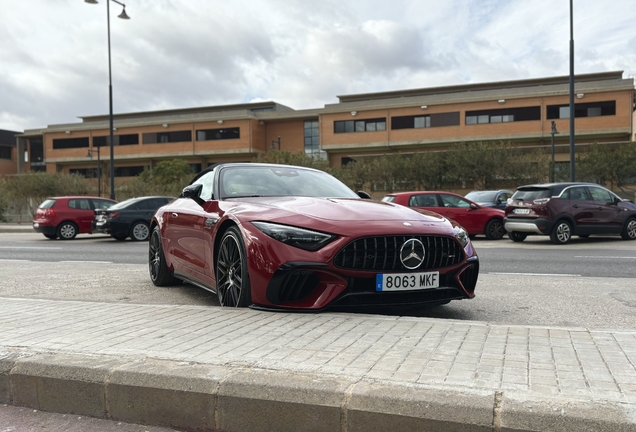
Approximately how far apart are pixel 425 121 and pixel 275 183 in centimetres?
4793

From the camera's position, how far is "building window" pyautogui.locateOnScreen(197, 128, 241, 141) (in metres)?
61.2

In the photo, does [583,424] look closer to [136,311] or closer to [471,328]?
[471,328]

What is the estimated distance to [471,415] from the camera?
2.48 meters

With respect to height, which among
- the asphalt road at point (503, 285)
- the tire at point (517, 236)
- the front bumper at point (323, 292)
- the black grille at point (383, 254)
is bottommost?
the asphalt road at point (503, 285)

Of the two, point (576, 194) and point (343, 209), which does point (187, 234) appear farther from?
point (576, 194)

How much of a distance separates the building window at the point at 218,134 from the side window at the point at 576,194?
161 ft

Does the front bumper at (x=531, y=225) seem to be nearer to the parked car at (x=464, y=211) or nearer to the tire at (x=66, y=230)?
the parked car at (x=464, y=211)

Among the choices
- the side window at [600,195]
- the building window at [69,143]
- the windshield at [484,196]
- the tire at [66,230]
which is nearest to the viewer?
the side window at [600,195]

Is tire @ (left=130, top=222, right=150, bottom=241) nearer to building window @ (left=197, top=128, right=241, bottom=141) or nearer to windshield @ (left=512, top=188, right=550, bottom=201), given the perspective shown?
windshield @ (left=512, top=188, right=550, bottom=201)

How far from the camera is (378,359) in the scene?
3.21m

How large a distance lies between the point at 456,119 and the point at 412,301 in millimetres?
48242

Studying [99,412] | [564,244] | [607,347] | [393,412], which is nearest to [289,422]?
[393,412]

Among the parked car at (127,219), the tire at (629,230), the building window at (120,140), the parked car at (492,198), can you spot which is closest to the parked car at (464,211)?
the parked car at (492,198)

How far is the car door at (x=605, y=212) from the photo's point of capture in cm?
1495
